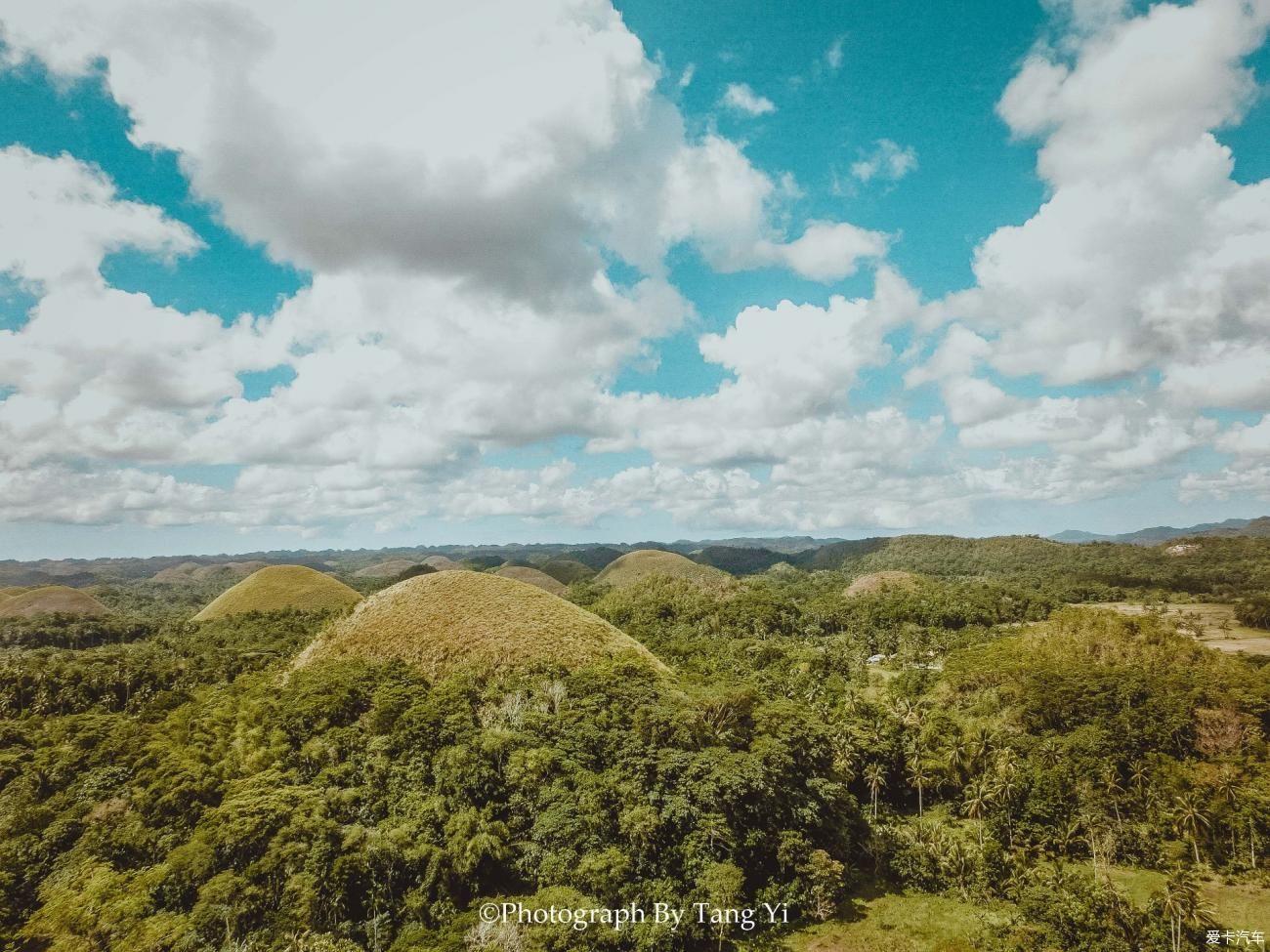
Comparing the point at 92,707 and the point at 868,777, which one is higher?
the point at 92,707

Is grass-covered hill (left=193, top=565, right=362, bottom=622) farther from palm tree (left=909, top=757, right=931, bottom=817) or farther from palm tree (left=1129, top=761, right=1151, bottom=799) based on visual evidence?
palm tree (left=1129, top=761, right=1151, bottom=799)

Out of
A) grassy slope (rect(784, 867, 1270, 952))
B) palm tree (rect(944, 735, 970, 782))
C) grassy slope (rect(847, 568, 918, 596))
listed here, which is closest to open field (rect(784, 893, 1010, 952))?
grassy slope (rect(784, 867, 1270, 952))

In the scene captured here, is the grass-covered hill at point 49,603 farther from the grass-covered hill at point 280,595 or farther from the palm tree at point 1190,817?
the palm tree at point 1190,817

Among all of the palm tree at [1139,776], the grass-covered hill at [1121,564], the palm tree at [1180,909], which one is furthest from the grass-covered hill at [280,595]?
the grass-covered hill at [1121,564]

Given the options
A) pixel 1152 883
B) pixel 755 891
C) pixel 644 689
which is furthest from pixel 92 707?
pixel 1152 883

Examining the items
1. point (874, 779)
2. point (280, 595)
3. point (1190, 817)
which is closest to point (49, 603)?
point (280, 595)

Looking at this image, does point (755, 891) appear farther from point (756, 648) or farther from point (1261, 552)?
point (1261, 552)
